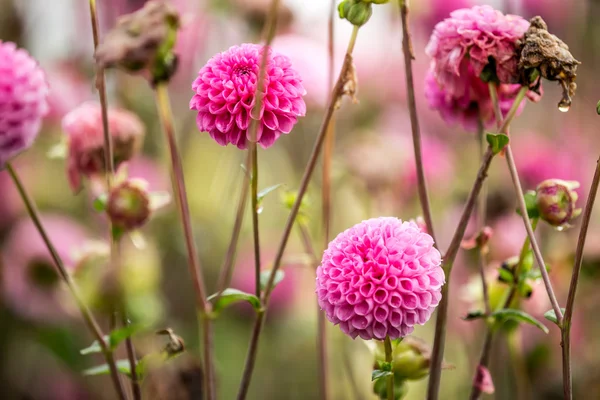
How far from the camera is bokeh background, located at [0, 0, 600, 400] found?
87 cm

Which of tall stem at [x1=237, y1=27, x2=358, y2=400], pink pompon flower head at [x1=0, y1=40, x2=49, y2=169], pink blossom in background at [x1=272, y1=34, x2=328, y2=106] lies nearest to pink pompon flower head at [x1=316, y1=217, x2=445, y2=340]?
tall stem at [x1=237, y1=27, x2=358, y2=400]

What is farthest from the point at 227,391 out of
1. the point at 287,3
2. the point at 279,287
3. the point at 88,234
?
the point at 287,3

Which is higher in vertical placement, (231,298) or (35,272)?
(231,298)

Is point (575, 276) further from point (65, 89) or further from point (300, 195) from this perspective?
point (65, 89)

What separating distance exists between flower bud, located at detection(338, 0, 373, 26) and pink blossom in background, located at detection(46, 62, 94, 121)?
0.60m

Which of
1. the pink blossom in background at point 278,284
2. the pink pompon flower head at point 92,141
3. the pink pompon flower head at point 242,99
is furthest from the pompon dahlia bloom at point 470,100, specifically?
the pink blossom in background at point 278,284

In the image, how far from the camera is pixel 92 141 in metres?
0.55

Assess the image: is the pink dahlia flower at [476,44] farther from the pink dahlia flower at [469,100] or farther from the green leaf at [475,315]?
the green leaf at [475,315]

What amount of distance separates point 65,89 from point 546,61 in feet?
2.46

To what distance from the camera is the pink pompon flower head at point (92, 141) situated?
1.80ft

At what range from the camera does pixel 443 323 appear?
45 centimetres

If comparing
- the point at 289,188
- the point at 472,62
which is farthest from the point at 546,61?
the point at 289,188

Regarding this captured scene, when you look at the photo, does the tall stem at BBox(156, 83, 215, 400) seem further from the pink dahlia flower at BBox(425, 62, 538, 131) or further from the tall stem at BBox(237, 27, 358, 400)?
the pink dahlia flower at BBox(425, 62, 538, 131)

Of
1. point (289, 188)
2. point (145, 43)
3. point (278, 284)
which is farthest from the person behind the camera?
point (278, 284)
